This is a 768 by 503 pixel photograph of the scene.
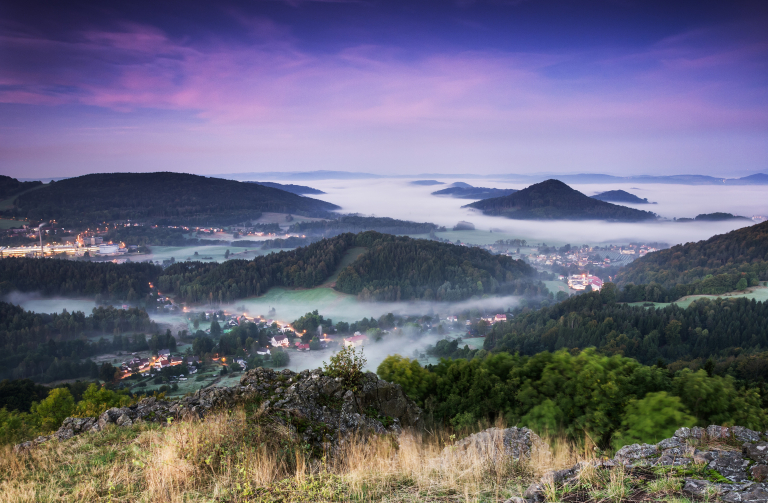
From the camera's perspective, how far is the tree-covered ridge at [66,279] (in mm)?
121750

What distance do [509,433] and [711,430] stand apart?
4.14 metres

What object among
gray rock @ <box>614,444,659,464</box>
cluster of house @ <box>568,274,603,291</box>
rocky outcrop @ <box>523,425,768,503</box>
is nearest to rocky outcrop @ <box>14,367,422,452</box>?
rocky outcrop @ <box>523,425,768,503</box>

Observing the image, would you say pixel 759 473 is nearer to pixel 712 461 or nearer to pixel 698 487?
pixel 712 461

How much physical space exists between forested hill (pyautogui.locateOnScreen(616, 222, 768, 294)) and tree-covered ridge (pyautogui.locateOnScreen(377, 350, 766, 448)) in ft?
261

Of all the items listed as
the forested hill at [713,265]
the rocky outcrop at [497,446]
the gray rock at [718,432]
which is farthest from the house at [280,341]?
the forested hill at [713,265]

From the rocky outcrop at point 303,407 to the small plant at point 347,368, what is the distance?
0.23m

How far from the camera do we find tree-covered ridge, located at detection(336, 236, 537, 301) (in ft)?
429

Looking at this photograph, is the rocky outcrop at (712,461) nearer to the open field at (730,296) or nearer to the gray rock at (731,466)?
the gray rock at (731,466)

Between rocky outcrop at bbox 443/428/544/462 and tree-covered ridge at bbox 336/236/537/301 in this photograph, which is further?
tree-covered ridge at bbox 336/236/537/301

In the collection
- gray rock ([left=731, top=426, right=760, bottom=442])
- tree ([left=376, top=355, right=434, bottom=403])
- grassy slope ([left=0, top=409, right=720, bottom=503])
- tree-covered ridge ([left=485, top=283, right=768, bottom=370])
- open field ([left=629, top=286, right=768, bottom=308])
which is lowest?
tree-covered ridge ([left=485, top=283, right=768, bottom=370])

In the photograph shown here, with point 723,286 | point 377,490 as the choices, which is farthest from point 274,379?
point 723,286

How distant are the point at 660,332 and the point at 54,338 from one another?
11912 cm

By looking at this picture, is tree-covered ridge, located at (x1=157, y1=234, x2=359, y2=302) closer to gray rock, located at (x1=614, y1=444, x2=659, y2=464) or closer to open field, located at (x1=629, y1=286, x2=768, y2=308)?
open field, located at (x1=629, y1=286, x2=768, y2=308)

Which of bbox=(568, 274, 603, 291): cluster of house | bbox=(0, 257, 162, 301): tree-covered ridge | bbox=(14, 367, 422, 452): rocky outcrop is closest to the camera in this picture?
bbox=(14, 367, 422, 452): rocky outcrop
